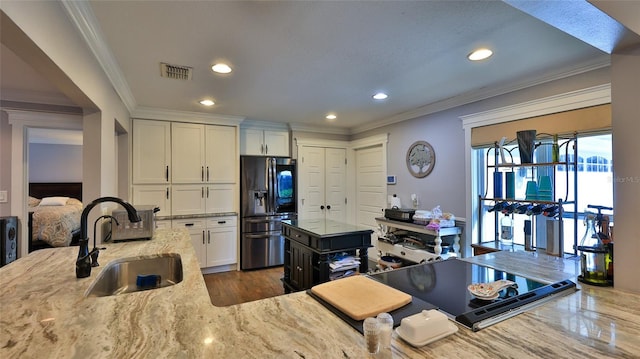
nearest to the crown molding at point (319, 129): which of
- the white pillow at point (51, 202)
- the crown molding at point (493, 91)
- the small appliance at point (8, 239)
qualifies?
the crown molding at point (493, 91)

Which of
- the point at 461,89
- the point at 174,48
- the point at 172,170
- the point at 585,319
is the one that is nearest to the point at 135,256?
the point at 174,48

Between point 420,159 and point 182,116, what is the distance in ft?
10.7

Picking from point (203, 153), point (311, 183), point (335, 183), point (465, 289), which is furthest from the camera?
point (335, 183)

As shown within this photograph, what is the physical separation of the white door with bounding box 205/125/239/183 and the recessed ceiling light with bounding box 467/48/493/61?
10.7 feet

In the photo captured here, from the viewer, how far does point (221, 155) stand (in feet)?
14.1

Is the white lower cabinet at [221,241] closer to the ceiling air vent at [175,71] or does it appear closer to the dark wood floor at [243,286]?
the dark wood floor at [243,286]

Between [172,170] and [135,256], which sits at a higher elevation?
[172,170]

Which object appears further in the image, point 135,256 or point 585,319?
point 135,256

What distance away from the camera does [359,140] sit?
5.06 metres

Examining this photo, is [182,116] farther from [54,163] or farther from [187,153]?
[54,163]

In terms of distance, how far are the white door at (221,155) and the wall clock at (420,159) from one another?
2.50 meters

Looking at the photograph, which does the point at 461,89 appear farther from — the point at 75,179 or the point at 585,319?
the point at 75,179

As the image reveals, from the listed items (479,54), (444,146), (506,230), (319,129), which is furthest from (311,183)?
(479,54)

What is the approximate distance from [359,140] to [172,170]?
9.64 feet
